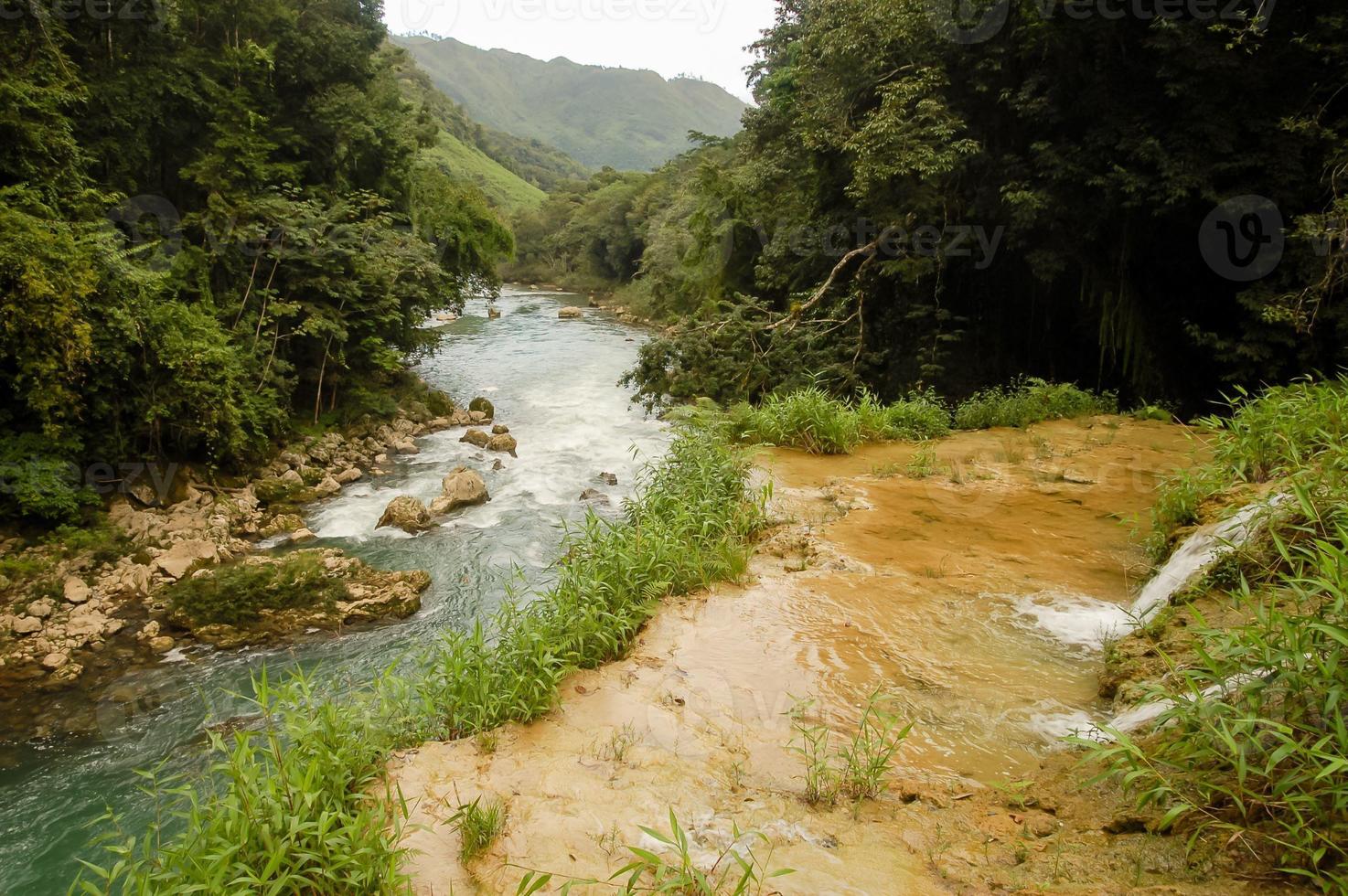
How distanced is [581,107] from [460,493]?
639 ft

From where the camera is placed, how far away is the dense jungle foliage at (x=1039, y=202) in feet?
25.4

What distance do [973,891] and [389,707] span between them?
9.49 ft

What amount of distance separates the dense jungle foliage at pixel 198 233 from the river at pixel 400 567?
2716 millimetres

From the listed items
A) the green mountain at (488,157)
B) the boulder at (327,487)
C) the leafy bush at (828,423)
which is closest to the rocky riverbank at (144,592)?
the boulder at (327,487)

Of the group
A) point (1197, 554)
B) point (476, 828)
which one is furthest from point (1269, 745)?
point (476, 828)

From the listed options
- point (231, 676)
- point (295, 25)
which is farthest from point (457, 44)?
point (231, 676)

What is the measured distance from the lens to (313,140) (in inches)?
595

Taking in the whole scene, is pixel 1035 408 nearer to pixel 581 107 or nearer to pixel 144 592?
pixel 144 592

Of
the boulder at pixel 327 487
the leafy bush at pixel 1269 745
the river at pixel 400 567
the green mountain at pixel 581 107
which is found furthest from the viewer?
the green mountain at pixel 581 107

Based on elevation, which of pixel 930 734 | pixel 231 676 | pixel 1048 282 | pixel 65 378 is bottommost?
pixel 231 676

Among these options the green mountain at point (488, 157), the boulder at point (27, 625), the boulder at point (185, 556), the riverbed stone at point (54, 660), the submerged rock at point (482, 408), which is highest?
the green mountain at point (488, 157)

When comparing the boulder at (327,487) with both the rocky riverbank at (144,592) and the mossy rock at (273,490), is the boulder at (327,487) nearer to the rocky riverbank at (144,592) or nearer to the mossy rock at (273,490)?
the mossy rock at (273,490)

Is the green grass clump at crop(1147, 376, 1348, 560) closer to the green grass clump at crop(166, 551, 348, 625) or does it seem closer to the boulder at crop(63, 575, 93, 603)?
the green grass clump at crop(166, 551, 348, 625)

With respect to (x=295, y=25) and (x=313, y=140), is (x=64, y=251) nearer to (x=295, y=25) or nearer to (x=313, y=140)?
(x=313, y=140)
